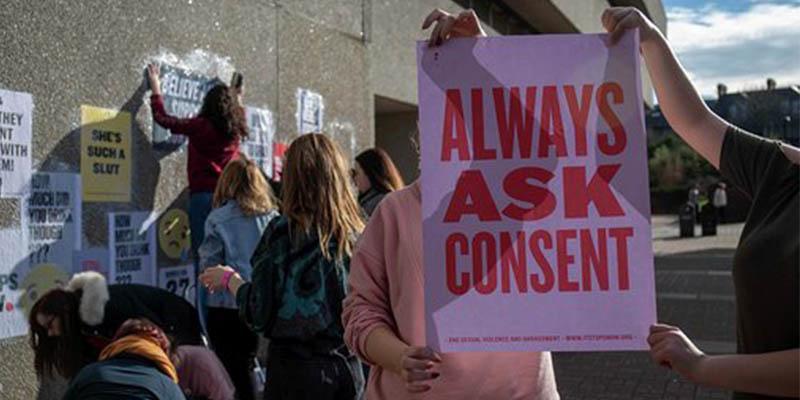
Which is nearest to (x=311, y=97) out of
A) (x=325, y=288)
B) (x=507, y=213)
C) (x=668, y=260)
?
(x=325, y=288)

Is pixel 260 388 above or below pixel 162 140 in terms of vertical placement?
below

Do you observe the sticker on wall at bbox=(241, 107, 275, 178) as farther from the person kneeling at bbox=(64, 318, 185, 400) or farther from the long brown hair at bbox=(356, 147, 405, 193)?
the person kneeling at bbox=(64, 318, 185, 400)

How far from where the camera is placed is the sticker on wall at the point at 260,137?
6.17 metres

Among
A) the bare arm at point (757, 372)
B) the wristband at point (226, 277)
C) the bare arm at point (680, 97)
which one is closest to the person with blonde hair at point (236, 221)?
the wristband at point (226, 277)

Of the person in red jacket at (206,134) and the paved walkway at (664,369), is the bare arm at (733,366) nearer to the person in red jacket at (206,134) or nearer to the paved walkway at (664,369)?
the person in red jacket at (206,134)

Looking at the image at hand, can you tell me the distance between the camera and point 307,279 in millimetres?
3143

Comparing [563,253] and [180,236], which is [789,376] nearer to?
[563,253]

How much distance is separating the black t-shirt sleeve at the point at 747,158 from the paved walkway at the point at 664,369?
13.0 feet

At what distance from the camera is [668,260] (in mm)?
15859

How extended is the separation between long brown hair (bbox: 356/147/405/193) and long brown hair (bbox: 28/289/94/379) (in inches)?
90.0

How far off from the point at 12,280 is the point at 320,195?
2.11m

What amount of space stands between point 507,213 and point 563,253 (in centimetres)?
16

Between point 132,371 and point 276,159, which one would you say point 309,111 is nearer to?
point 276,159

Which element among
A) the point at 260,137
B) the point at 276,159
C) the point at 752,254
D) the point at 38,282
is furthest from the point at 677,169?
the point at 752,254
